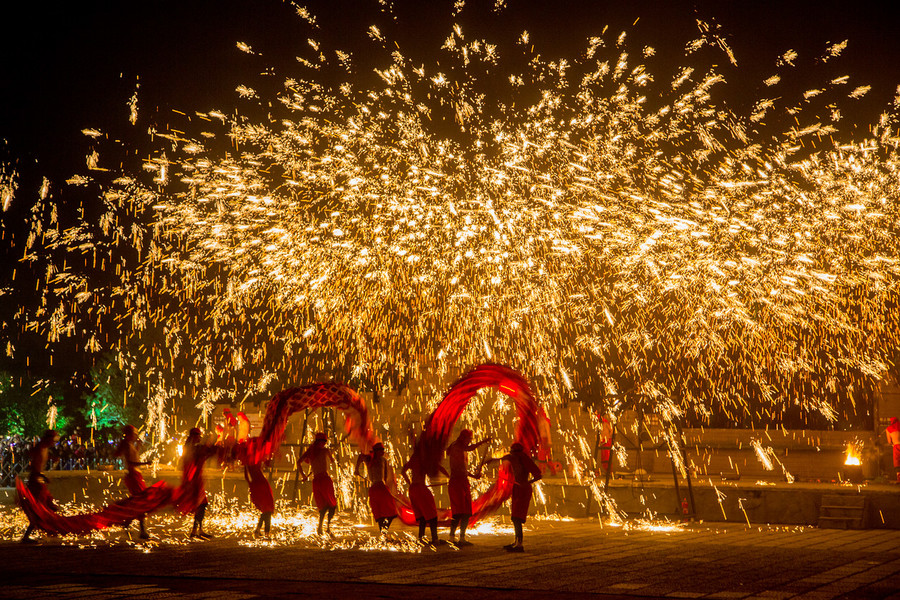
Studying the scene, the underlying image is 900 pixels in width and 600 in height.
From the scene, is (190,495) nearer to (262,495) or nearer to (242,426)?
(262,495)

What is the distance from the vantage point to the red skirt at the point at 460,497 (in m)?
12.1

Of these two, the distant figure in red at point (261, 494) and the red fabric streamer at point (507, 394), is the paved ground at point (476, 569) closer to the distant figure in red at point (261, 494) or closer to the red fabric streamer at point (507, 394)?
the distant figure in red at point (261, 494)

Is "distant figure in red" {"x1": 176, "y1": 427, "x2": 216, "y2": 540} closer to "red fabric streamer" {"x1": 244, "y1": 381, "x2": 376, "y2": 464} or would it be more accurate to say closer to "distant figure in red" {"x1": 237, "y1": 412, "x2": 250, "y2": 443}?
"red fabric streamer" {"x1": 244, "y1": 381, "x2": 376, "y2": 464}

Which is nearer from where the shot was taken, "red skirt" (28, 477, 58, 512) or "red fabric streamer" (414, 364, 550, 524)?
"red skirt" (28, 477, 58, 512)

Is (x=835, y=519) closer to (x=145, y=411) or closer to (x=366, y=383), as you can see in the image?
(x=366, y=383)

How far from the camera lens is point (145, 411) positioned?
31266mm

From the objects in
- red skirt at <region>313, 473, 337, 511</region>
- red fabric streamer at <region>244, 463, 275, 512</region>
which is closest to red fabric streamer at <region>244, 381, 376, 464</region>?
red fabric streamer at <region>244, 463, 275, 512</region>

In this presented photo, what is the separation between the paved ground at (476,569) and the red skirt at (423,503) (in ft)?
1.74

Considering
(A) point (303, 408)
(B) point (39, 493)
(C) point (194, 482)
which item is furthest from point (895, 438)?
(B) point (39, 493)

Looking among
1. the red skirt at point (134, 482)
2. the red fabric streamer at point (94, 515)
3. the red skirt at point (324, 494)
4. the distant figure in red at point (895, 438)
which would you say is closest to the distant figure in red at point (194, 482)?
the red fabric streamer at point (94, 515)

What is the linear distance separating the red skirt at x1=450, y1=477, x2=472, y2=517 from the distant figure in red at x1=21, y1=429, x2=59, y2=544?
223 inches

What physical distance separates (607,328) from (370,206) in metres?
7.01

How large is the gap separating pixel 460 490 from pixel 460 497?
0.31ft

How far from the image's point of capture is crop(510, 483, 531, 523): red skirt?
11547 mm
